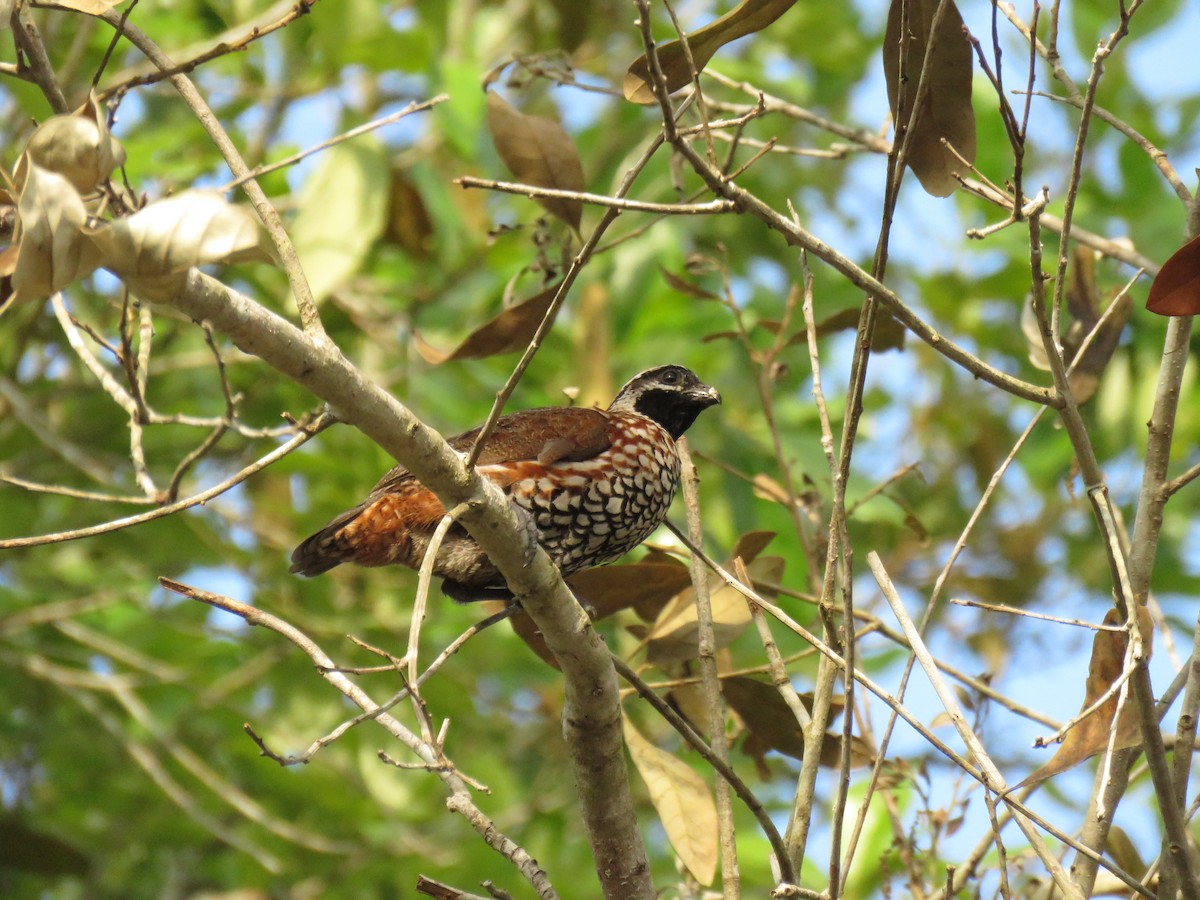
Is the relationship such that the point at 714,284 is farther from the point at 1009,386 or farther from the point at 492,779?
the point at 1009,386

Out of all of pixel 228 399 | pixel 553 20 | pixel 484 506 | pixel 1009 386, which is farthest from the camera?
pixel 553 20

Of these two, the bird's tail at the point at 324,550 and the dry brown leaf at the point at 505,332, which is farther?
the bird's tail at the point at 324,550

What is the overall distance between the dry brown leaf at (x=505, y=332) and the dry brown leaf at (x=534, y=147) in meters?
0.37

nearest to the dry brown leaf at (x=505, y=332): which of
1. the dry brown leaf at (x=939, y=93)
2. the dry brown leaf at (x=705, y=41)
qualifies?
the dry brown leaf at (x=705, y=41)

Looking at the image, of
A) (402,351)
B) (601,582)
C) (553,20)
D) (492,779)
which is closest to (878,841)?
(601,582)

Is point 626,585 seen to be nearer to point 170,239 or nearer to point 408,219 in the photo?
point 170,239

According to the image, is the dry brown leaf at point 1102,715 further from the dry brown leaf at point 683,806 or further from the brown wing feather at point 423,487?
the brown wing feather at point 423,487

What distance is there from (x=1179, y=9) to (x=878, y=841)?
14.1 feet

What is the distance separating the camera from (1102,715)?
295cm

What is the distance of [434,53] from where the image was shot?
646 cm

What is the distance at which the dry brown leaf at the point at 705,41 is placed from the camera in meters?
2.82

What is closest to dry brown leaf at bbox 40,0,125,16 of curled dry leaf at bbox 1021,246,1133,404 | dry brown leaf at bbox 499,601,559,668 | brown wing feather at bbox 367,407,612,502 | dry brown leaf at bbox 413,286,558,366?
dry brown leaf at bbox 413,286,558,366

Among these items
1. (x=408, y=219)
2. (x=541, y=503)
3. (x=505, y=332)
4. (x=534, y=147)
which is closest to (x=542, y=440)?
(x=541, y=503)

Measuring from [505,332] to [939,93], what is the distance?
1.31 m
